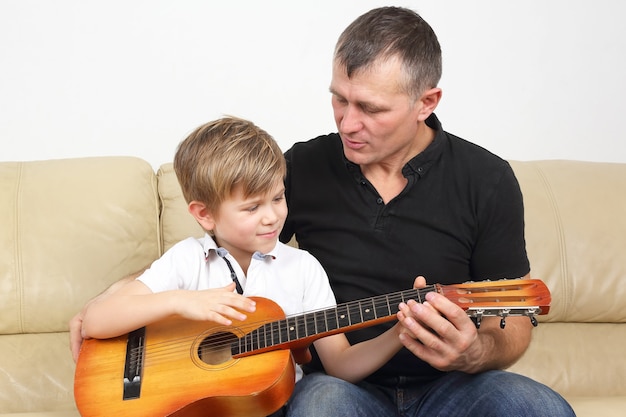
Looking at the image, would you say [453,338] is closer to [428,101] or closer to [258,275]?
[258,275]

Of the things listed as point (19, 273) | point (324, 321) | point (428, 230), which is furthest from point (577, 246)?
point (19, 273)

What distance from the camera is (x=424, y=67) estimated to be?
186 cm

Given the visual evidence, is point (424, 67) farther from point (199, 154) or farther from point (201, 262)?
point (201, 262)

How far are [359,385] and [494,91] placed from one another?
1358 millimetres

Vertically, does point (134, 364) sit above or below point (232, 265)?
below

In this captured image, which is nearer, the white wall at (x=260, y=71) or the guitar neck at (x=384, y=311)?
the guitar neck at (x=384, y=311)

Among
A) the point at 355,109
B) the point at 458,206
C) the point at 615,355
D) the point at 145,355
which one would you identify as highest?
the point at 355,109

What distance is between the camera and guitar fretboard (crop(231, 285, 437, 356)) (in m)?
1.55

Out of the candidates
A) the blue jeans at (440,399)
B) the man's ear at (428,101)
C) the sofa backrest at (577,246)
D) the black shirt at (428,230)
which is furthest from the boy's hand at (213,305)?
the sofa backrest at (577,246)

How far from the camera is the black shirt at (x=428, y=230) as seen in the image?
190 centimetres

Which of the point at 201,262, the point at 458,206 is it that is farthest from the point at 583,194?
the point at 201,262

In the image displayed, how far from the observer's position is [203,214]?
5.85ft

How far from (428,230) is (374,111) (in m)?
0.32

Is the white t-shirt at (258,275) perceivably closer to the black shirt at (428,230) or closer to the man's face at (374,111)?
the black shirt at (428,230)
